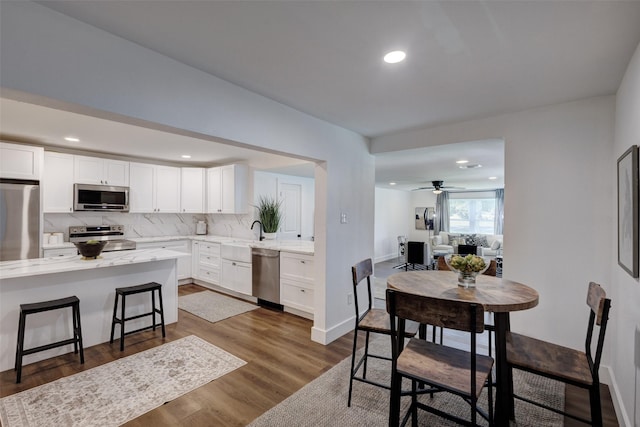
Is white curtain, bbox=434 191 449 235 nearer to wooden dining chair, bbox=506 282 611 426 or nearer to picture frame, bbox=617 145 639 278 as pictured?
picture frame, bbox=617 145 639 278

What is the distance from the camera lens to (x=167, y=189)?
560 centimetres


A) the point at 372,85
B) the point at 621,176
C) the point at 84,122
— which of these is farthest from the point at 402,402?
the point at 84,122

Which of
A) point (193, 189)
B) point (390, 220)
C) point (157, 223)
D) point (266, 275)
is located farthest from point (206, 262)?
point (390, 220)

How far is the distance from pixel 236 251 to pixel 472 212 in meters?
8.14

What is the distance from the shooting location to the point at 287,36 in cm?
162

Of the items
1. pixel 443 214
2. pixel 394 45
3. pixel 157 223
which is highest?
pixel 394 45

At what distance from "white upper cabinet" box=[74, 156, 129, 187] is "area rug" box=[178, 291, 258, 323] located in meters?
2.29

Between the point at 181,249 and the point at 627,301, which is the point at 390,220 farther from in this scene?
the point at 627,301

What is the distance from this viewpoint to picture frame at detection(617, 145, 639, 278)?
1683 millimetres

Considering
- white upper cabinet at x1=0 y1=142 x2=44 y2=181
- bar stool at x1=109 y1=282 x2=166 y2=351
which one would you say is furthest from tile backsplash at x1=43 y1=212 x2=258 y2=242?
bar stool at x1=109 y1=282 x2=166 y2=351

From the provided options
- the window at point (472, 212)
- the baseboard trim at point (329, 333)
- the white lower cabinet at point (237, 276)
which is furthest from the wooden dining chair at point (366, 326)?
the window at point (472, 212)

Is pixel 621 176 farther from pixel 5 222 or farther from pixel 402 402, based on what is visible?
pixel 5 222

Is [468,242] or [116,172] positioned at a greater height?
[116,172]

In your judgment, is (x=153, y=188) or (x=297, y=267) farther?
(x=153, y=188)
